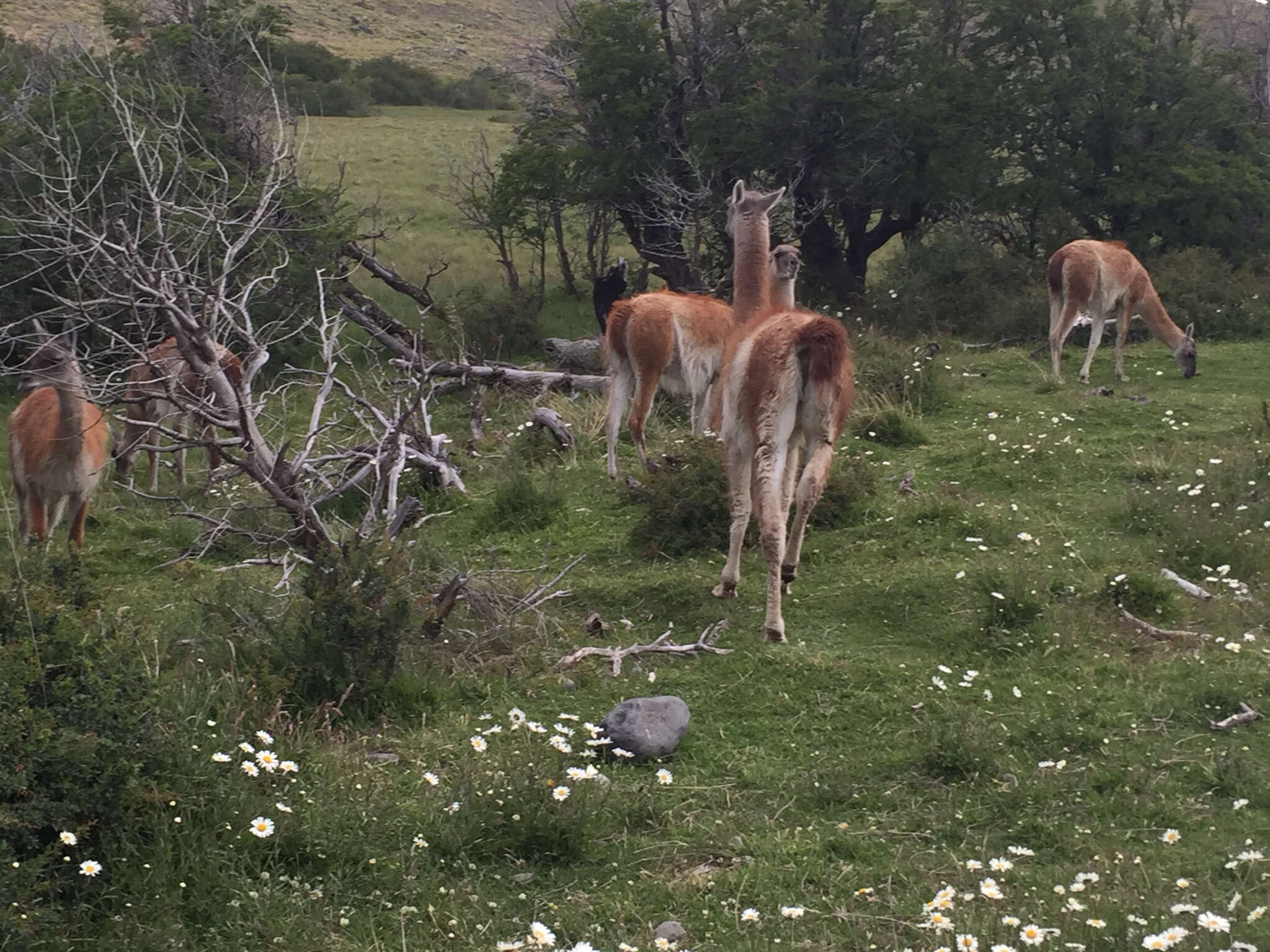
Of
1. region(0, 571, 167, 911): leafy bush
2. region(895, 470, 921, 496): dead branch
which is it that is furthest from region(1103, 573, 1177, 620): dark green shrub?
region(0, 571, 167, 911): leafy bush

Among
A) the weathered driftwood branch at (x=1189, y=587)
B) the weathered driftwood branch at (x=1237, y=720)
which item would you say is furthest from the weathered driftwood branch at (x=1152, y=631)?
the weathered driftwood branch at (x=1237, y=720)

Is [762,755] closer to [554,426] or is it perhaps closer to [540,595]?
[540,595]

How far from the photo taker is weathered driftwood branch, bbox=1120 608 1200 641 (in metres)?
6.58

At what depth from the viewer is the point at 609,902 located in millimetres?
4234

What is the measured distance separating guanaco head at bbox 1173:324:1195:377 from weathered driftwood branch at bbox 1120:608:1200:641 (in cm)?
805

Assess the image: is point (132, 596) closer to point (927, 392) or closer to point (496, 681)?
point (496, 681)

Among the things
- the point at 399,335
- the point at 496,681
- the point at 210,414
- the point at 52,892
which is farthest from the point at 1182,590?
the point at 399,335

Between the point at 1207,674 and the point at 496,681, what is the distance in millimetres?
3278

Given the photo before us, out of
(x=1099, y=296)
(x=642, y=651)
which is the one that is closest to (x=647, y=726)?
(x=642, y=651)

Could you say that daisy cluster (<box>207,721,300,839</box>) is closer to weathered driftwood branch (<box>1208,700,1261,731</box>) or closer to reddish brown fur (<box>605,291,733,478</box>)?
weathered driftwood branch (<box>1208,700,1261,731</box>)

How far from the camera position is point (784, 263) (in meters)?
9.45

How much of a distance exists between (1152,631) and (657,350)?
5158 millimetres

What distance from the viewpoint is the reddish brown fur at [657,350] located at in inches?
427

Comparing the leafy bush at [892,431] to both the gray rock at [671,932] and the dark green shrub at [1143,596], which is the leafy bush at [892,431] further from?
the gray rock at [671,932]
